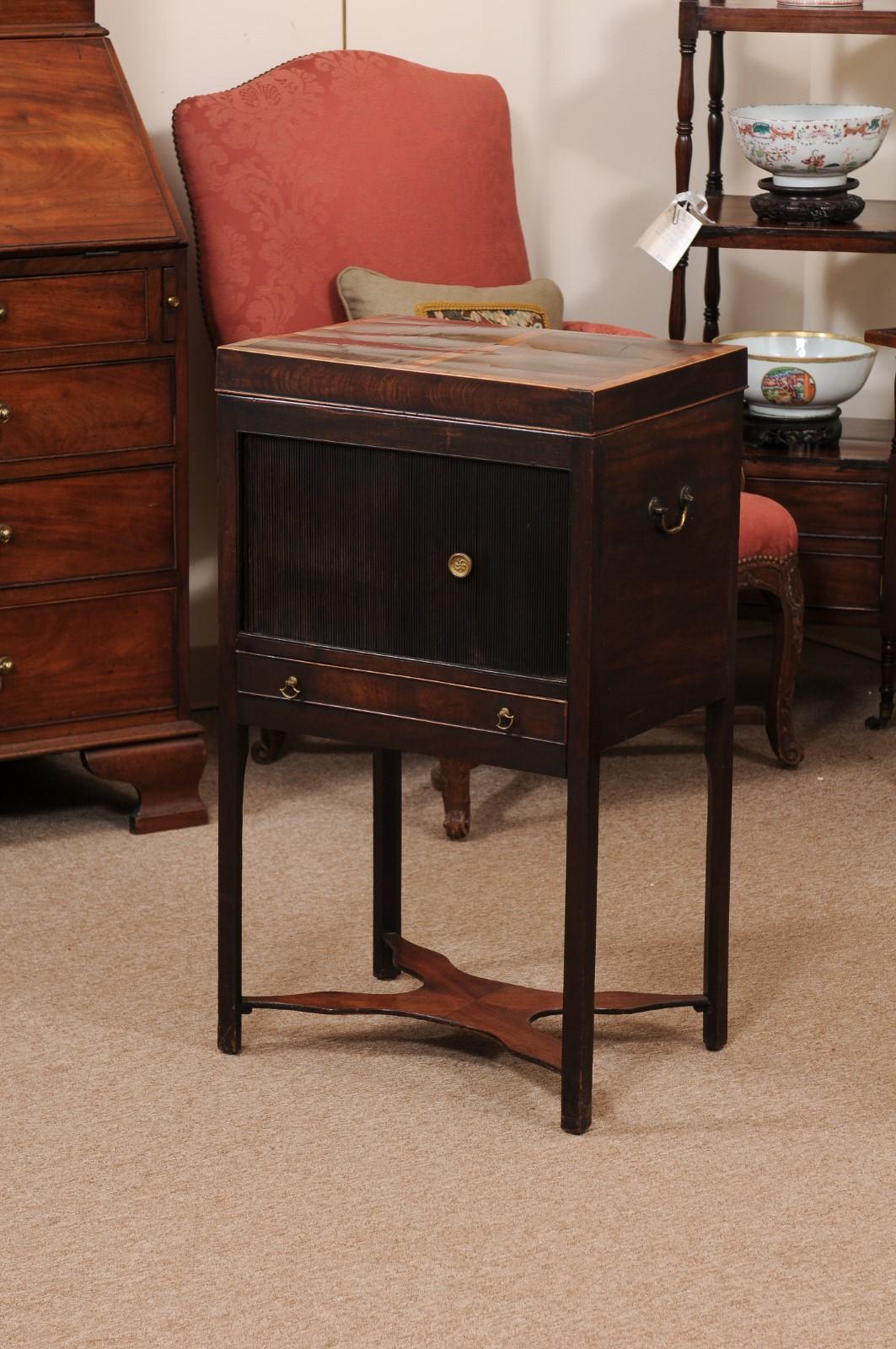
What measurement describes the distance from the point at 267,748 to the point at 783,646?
1010 mm

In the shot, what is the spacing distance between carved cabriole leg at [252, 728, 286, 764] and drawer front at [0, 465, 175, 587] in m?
0.52

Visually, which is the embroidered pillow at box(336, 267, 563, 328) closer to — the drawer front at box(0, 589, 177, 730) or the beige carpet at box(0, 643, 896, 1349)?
the drawer front at box(0, 589, 177, 730)

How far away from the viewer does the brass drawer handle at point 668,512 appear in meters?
2.23

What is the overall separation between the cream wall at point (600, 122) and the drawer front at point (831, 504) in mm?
795

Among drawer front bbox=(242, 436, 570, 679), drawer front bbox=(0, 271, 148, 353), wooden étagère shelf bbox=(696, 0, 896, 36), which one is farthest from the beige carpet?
wooden étagère shelf bbox=(696, 0, 896, 36)

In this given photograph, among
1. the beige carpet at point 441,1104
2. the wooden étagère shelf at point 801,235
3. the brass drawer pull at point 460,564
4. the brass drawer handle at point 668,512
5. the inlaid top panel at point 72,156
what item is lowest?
the beige carpet at point 441,1104

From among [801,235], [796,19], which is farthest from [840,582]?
[796,19]

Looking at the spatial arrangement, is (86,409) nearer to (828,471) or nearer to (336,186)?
(336,186)

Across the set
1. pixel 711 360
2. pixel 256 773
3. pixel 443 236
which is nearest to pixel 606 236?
pixel 443 236

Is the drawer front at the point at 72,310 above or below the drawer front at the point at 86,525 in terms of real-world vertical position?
above

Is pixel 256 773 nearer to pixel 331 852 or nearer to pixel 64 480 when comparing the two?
pixel 331 852

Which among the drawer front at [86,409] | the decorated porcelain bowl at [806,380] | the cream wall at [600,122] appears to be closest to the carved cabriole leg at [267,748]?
the cream wall at [600,122]

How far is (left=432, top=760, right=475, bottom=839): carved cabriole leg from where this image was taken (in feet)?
10.9

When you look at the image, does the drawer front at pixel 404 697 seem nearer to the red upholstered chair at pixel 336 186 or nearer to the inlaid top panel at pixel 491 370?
the inlaid top panel at pixel 491 370
